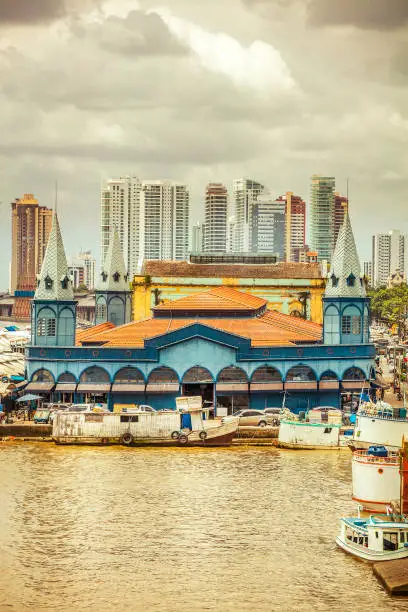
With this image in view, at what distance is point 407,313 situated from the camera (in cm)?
16475

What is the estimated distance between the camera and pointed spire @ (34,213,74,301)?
255 feet

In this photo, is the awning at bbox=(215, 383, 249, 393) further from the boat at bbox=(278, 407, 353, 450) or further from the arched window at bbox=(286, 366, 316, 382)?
the boat at bbox=(278, 407, 353, 450)

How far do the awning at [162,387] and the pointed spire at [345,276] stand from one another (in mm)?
11246

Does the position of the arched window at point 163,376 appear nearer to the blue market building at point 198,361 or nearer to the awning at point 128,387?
the blue market building at point 198,361

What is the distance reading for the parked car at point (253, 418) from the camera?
231 feet

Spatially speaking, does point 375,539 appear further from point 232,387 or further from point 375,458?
point 232,387

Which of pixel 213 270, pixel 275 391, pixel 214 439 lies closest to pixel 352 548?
pixel 214 439

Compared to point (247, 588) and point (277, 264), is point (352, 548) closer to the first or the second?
point (247, 588)

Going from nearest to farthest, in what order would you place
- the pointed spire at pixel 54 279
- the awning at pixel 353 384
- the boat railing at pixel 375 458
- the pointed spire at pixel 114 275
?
the boat railing at pixel 375 458 < the awning at pixel 353 384 < the pointed spire at pixel 54 279 < the pointed spire at pixel 114 275

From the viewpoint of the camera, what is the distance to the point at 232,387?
73875 mm

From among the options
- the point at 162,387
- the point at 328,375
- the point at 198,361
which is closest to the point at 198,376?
the point at 198,361

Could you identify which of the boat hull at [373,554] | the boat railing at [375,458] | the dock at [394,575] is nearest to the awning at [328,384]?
the boat railing at [375,458]

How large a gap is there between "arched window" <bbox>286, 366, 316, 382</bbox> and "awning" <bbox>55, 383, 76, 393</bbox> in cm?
1182

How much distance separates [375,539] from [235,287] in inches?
2304
